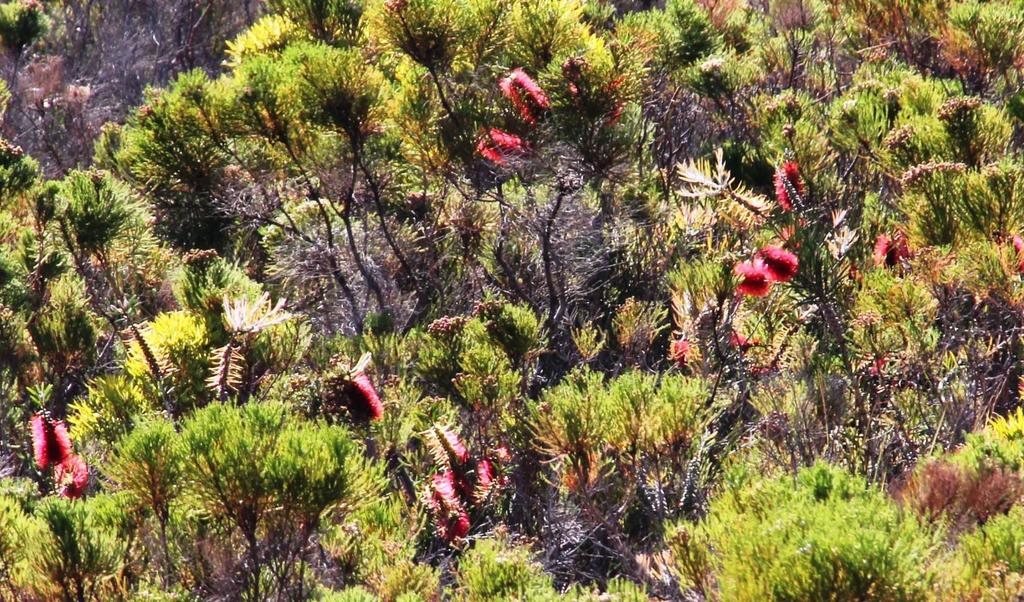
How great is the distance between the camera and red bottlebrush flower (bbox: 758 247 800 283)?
3.46m

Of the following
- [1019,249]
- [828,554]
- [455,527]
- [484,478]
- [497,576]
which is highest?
[828,554]

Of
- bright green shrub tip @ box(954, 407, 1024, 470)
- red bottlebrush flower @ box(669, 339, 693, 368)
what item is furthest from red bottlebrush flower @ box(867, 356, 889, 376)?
bright green shrub tip @ box(954, 407, 1024, 470)

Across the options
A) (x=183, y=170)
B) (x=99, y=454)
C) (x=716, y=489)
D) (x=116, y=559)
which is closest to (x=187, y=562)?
(x=116, y=559)

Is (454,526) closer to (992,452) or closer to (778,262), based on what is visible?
(778,262)

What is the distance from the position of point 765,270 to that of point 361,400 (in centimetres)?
119

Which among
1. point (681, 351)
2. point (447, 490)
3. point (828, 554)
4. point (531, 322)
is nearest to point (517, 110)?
point (531, 322)

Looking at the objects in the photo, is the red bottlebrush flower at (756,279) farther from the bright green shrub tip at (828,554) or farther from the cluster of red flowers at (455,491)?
the bright green shrub tip at (828,554)

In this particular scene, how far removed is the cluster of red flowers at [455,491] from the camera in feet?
12.5

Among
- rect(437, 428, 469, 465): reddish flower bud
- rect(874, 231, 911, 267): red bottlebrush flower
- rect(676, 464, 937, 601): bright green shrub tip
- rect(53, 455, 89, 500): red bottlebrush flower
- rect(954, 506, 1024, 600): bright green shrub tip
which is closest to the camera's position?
rect(676, 464, 937, 601): bright green shrub tip

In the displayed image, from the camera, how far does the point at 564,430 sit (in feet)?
10.7

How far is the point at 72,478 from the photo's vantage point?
3582 mm

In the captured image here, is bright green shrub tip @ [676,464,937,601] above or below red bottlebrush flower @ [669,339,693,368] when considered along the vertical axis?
above

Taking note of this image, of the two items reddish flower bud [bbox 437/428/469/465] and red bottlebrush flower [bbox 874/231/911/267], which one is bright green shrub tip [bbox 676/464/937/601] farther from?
red bottlebrush flower [bbox 874/231/911/267]

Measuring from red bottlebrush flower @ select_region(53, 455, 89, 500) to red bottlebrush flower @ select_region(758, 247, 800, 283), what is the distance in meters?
2.00
